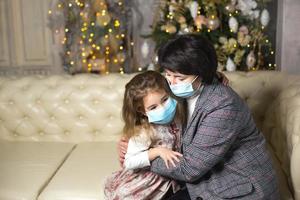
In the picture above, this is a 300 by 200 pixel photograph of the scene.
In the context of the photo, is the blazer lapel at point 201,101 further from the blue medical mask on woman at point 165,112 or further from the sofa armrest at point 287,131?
the sofa armrest at point 287,131

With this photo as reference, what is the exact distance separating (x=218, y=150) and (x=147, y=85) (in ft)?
1.37

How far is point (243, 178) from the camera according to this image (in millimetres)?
1607

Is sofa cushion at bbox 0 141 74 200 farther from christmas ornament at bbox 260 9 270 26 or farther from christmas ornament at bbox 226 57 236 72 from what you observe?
christmas ornament at bbox 260 9 270 26

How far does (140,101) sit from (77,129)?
4.09ft

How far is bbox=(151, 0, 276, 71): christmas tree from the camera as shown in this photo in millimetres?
3723

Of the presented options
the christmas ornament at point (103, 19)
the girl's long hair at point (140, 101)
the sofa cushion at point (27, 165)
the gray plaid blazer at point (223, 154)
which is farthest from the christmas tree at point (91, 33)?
the gray plaid blazer at point (223, 154)

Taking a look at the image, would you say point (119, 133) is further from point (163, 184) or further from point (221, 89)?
point (221, 89)

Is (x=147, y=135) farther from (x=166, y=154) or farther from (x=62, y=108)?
(x=62, y=108)

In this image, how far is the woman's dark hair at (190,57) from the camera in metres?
1.57

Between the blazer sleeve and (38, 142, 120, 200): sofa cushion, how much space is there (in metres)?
0.66

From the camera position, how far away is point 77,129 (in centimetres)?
290

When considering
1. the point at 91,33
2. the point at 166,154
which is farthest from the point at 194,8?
the point at 166,154

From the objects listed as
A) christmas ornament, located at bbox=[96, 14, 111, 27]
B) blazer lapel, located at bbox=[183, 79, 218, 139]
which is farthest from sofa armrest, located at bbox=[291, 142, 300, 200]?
christmas ornament, located at bbox=[96, 14, 111, 27]

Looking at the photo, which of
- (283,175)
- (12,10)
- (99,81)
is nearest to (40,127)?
(99,81)
